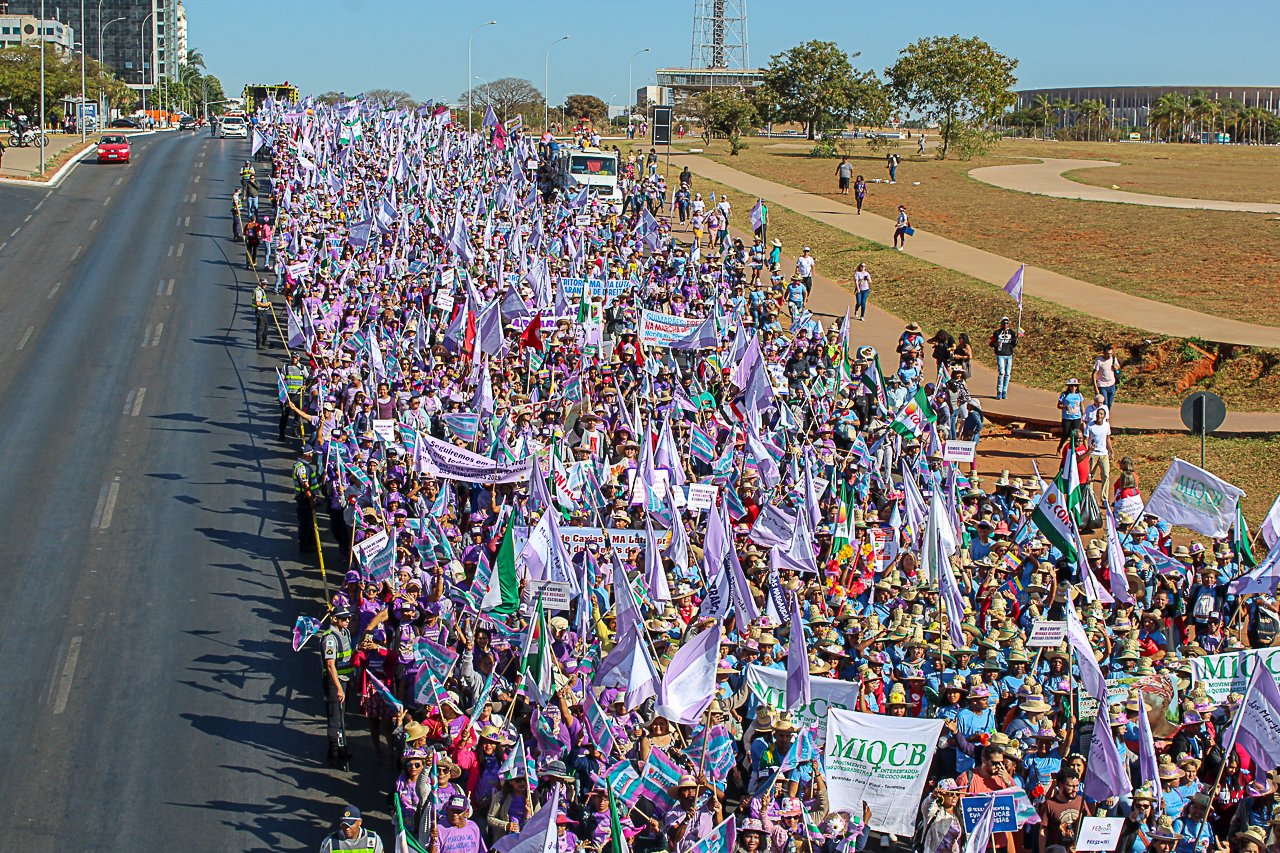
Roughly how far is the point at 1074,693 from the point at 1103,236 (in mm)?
38377

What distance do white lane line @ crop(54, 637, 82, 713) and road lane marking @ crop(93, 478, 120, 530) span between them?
4373 millimetres

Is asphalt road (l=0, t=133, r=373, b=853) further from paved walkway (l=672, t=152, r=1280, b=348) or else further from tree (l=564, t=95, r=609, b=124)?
tree (l=564, t=95, r=609, b=124)

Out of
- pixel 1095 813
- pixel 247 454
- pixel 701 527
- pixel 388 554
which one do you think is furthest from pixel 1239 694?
pixel 247 454

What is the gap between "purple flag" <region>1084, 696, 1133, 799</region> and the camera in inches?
424

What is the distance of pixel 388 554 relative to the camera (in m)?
15.6

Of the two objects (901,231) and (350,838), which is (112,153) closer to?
(901,231)

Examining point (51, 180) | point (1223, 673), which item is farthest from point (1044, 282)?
point (51, 180)

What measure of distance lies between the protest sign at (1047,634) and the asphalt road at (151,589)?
598 centimetres

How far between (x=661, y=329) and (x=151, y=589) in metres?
9.18

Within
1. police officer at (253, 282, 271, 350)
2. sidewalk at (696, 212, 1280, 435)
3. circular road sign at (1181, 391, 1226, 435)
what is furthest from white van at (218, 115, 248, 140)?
circular road sign at (1181, 391, 1226, 435)

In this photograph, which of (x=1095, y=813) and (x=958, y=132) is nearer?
(x=1095, y=813)

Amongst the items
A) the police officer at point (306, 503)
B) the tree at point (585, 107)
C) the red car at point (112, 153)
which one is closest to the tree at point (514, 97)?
the tree at point (585, 107)

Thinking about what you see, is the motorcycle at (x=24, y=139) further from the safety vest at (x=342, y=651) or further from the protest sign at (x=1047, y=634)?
the protest sign at (x=1047, y=634)

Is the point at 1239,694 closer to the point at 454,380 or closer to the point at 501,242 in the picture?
the point at 454,380
